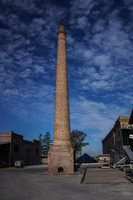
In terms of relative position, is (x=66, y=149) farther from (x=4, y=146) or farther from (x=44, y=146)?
(x=44, y=146)

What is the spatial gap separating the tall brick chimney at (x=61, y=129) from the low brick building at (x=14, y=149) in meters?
15.7

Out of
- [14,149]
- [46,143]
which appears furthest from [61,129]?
[46,143]

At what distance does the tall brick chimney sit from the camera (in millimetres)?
19609

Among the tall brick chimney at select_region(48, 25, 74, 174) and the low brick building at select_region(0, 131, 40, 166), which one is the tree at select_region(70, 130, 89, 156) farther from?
the tall brick chimney at select_region(48, 25, 74, 174)

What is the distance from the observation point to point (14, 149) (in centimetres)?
3638

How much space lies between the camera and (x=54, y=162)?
19750mm

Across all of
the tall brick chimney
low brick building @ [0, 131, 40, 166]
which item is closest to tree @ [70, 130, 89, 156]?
low brick building @ [0, 131, 40, 166]

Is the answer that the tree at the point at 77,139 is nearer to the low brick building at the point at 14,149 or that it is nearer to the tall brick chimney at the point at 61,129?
the low brick building at the point at 14,149

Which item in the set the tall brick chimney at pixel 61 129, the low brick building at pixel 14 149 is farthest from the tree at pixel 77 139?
the tall brick chimney at pixel 61 129

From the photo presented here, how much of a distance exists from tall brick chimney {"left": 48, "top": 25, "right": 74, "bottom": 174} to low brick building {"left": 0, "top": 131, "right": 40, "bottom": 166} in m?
15.7

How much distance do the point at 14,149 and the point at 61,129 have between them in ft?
63.5

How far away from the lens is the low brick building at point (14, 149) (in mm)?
34219

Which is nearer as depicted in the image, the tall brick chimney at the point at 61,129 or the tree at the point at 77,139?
the tall brick chimney at the point at 61,129

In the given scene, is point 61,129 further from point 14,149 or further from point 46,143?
point 46,143
